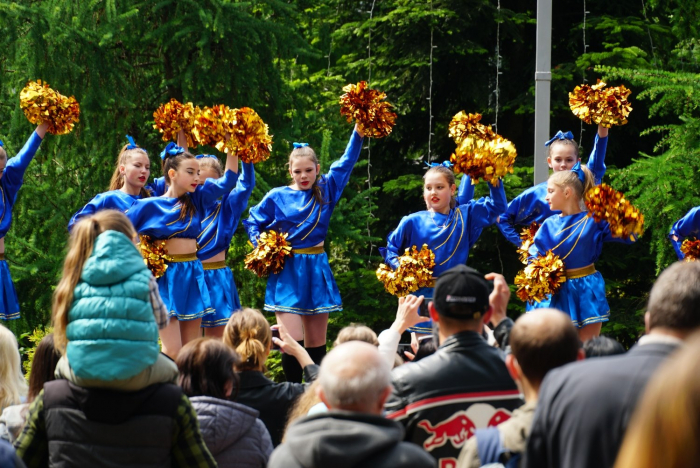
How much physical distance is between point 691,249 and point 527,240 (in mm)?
1245

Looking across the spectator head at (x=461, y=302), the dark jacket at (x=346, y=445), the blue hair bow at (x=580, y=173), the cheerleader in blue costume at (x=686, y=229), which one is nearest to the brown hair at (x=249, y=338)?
the spectator head at (x=461, y=302)

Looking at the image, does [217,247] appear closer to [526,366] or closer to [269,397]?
[269,397]

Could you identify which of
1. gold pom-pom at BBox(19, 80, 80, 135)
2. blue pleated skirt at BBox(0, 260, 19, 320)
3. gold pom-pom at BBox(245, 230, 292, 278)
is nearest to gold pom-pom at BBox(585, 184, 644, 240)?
gold pom-pom at BBox(245, 230, 292, 278)

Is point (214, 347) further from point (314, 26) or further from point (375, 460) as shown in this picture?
point (314, 26)

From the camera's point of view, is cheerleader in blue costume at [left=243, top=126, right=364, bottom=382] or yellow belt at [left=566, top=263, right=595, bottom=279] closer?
yellow belt at [left=566, top=263, right=595, bottom=279]

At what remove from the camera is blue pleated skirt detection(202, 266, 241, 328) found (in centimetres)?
771

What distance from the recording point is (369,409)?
103 inches

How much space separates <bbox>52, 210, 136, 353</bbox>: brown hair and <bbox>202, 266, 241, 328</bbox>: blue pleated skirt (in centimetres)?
435

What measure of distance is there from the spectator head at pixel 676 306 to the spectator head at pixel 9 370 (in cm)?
242

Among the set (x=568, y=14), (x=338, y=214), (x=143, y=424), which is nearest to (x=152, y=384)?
(x=143, y=424)

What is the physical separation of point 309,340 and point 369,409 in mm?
5134

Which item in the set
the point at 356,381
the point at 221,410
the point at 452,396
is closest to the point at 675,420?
the point at 356,381

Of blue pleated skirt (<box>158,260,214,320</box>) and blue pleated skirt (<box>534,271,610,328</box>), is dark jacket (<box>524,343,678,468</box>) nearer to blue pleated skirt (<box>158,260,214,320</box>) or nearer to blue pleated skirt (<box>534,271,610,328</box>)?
blue pleated skirt (<box>534,271,610,328</box>)

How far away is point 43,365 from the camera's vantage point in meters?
3.61
